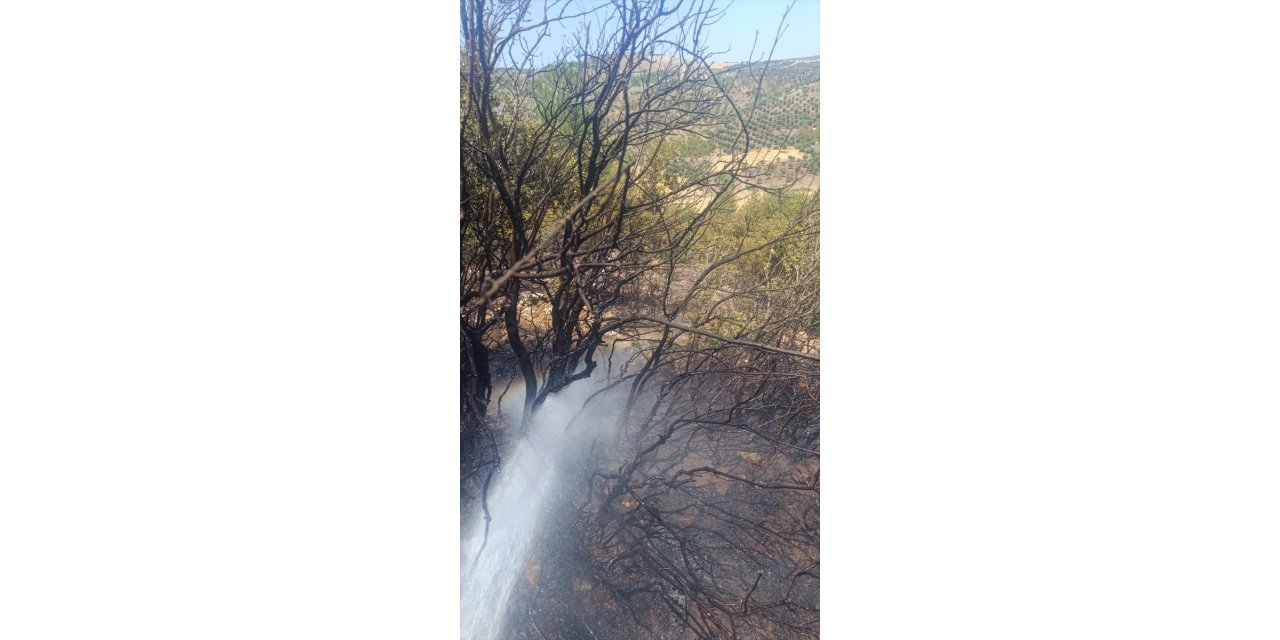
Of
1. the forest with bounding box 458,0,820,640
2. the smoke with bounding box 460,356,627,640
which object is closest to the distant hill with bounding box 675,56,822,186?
the forest with bounding box 458,0,820,640

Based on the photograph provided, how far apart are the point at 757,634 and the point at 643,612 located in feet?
1.10

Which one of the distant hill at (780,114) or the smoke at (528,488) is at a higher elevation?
the distant hill at (780,114)

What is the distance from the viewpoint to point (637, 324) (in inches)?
78.5

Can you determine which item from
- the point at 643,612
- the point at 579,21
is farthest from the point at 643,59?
the point at 643,612

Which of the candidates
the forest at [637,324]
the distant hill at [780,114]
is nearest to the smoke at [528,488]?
the forest at [637,324]

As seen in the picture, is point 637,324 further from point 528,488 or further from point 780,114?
point 780,114

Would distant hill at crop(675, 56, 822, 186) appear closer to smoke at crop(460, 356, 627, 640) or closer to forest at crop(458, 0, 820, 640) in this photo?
forest at crop(458, 0, 820, 640)

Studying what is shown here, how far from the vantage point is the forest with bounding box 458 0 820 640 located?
192 centimetres

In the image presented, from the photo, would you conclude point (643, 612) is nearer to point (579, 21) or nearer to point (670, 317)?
point (670, 317)

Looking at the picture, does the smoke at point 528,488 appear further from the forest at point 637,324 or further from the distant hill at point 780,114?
the distant hill at point 780,114

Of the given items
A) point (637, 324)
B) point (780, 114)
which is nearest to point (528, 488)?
point (637, 324)

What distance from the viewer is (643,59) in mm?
1974

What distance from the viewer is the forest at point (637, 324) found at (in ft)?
6.29
